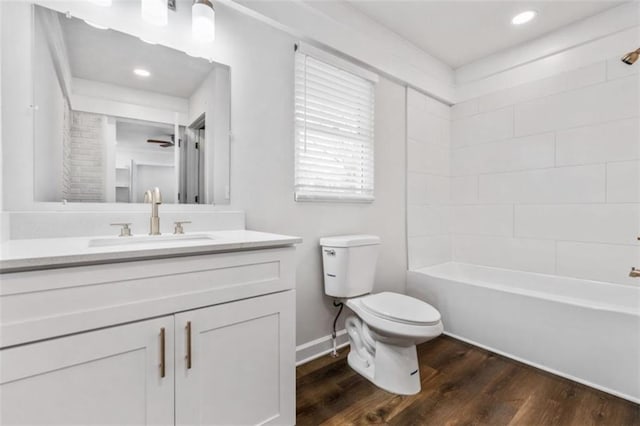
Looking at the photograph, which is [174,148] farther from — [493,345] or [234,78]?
[493,345]

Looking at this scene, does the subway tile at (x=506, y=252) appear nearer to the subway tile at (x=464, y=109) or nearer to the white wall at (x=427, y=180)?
the white wall at (x=427, y=180)

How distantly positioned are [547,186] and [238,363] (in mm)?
2561

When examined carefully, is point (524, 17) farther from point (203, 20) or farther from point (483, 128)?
point (203, 20)

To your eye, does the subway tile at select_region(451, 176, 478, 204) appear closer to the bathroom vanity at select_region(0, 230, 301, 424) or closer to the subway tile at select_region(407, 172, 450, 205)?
the subway tile at select_region(407, 172, 450, 205)

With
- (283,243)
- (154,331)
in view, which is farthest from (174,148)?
(154,331)

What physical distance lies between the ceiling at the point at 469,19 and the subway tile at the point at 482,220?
4.51 ft

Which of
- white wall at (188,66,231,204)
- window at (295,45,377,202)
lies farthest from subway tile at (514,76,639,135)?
white wall at (188,66,231,204)

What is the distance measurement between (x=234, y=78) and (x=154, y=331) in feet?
4.34

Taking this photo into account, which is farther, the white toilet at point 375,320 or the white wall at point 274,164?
the white wall at point 274,164

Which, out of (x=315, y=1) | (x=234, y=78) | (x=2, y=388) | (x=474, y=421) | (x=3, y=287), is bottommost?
(x=474, y=421)

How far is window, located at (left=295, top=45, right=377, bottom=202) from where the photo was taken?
190 centimetres

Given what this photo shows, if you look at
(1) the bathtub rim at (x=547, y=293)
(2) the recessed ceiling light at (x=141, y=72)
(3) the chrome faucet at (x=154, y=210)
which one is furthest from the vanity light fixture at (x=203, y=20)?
(1) the bathtub rim at (x=547, y=293)

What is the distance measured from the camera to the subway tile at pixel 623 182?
200cm

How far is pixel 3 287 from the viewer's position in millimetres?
721
